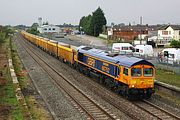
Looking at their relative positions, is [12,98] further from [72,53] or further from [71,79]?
[72,53]

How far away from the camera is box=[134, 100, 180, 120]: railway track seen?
18.1m

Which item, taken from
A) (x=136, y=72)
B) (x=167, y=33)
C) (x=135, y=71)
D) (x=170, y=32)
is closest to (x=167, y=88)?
(x=136, y=72)

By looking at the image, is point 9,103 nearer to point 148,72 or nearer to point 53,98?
point 53,98

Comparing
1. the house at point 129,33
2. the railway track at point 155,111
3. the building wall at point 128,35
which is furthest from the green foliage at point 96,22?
the railway track at point 155,111

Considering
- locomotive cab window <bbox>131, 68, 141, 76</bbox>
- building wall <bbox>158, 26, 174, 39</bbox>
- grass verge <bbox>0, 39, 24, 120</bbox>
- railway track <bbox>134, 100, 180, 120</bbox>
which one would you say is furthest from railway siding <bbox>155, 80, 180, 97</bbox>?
building wall <bbox>158, 26, 174, 39</bbox>

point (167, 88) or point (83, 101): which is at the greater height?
point (167, 88)

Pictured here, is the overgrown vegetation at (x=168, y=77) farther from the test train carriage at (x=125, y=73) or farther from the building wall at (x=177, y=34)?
the building wall at (x=177, y=34)

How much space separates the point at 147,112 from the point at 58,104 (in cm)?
597

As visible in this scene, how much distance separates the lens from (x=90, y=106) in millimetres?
20578

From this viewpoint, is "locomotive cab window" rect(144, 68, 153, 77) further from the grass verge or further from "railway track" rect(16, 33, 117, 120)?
the grass verge

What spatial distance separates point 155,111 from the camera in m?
19.6

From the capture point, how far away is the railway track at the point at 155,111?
1811 centimetres

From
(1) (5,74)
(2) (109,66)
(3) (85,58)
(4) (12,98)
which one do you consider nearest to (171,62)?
(3) (85,58)

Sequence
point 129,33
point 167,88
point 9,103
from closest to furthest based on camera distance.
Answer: point 9,103 → point 167,88 → point 129,33
